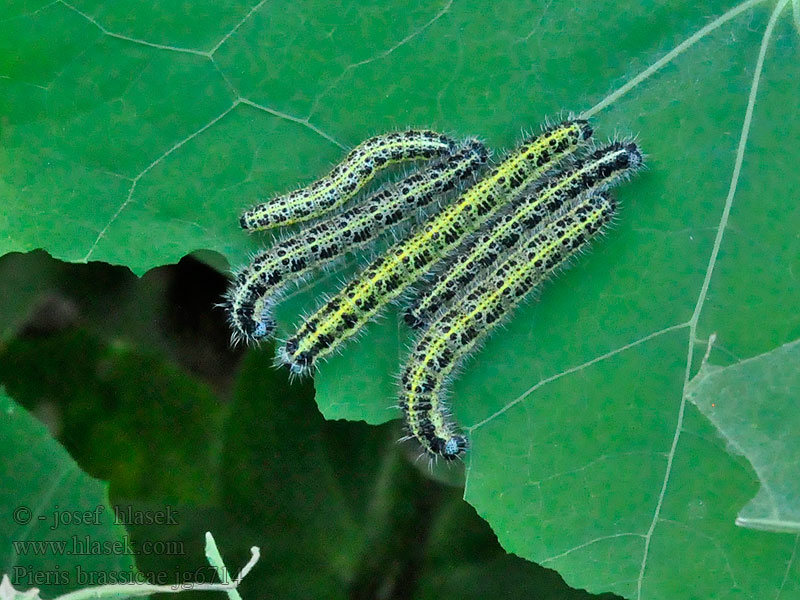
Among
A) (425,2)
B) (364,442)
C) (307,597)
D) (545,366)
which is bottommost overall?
(307,597)

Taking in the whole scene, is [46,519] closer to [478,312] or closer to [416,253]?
[416,253]

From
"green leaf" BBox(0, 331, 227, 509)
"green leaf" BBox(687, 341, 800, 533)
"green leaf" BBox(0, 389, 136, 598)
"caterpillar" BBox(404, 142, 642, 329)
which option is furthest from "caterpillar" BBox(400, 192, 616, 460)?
"green leaf" BBox(0, 389, 136, 598)

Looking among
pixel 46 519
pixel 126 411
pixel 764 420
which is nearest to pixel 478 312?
pixel 764 420

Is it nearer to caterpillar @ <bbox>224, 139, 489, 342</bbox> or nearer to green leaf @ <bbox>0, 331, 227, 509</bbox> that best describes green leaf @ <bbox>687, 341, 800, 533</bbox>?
caterpillar @ <bbox>224, 139, 489, 342</bbox>

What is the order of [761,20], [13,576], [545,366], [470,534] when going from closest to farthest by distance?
1. [761,20]
2. [545,366]
3. [13,576]
4. [470,534]

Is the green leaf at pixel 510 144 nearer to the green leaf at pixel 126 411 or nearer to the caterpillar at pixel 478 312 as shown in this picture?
the caterpillar at pixel 478 312

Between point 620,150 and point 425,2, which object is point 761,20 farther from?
point 425,2

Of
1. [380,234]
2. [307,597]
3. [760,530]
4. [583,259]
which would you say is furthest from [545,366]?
[307,597]
